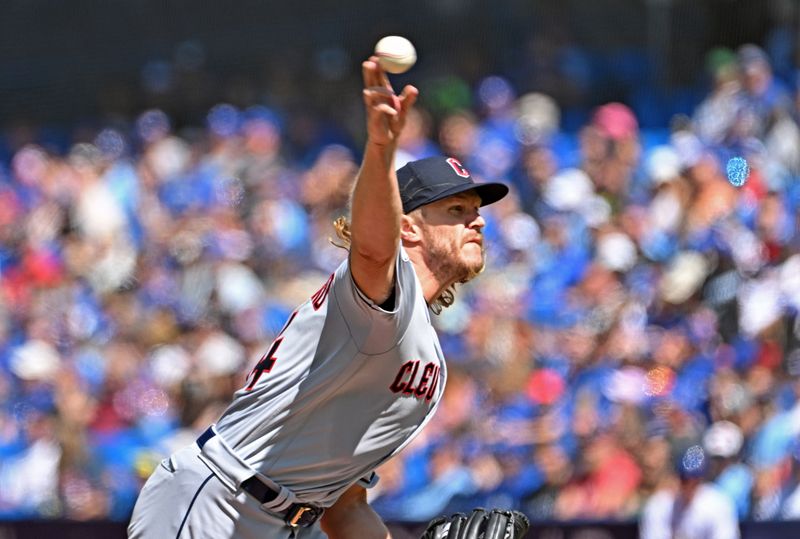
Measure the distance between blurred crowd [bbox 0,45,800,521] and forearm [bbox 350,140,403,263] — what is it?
13.7 feet

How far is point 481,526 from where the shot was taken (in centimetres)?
394

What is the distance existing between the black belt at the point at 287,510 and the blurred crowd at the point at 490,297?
3528mm

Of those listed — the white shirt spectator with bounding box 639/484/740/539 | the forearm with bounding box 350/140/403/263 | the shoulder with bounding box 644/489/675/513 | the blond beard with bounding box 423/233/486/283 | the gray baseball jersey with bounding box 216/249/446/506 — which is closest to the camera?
the forearm with bounding box 350/140/403/263

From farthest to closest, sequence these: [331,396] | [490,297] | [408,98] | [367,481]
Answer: [490,297] → [367,481] → [331,396] → [408,98]

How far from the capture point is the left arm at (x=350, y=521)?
4.07m

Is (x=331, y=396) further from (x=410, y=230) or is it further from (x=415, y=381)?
(x=410, y=230)

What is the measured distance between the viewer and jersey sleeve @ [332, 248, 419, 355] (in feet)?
10.6

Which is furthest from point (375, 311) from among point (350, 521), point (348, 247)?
point (350, 521)

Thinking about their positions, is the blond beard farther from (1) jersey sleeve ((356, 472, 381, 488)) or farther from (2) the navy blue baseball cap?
(1) jersey sleeve ((356, 472, 381, 488))

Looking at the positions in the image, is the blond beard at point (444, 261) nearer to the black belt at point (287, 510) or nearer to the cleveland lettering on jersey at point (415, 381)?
the cleveland lettering on jersey at point (415, 381)

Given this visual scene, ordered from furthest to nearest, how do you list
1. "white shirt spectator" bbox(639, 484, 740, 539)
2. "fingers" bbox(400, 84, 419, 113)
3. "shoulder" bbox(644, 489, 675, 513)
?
1. "shoulder" bbox(644, 489, 675, 513)
2. "white shirt spectator" bbox(639, 484, 740, 539)
3. "fingers" bbox(400, 84, 419, 113)

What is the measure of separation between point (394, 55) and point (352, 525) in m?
1.71

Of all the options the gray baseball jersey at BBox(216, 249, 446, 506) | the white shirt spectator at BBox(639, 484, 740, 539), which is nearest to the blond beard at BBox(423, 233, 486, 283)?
the gray baseball jersey at BBox(216, 249, 446, 506)

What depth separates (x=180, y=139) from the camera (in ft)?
30.6
